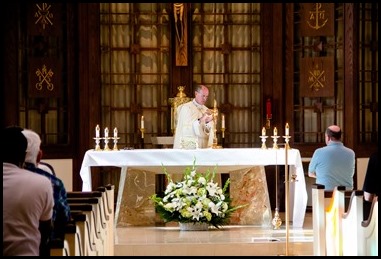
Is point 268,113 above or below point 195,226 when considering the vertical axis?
above

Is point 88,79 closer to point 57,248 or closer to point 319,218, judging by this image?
point 319,218

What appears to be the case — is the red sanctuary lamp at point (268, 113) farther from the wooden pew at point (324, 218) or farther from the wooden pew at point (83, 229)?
the wooden pew at point (83, 229)

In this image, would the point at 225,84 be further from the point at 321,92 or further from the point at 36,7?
the point at 36,7

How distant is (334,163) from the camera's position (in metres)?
8.04

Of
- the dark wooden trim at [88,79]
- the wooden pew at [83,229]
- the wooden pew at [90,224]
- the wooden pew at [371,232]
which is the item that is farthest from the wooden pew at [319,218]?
the dark wooden trim at [88,79]

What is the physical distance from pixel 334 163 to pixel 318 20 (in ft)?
14.4

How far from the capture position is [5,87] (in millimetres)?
11688

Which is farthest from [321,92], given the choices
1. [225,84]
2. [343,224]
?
[343,224]

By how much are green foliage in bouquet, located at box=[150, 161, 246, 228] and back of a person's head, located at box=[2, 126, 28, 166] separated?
15.7ft

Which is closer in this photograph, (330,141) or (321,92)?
(330,141)

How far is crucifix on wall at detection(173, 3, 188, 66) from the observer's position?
1224cm

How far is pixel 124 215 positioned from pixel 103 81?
2.77 meters

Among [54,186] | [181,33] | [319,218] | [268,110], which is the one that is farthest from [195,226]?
[54,186]

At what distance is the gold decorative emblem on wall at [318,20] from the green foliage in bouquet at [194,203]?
10.8 ft
